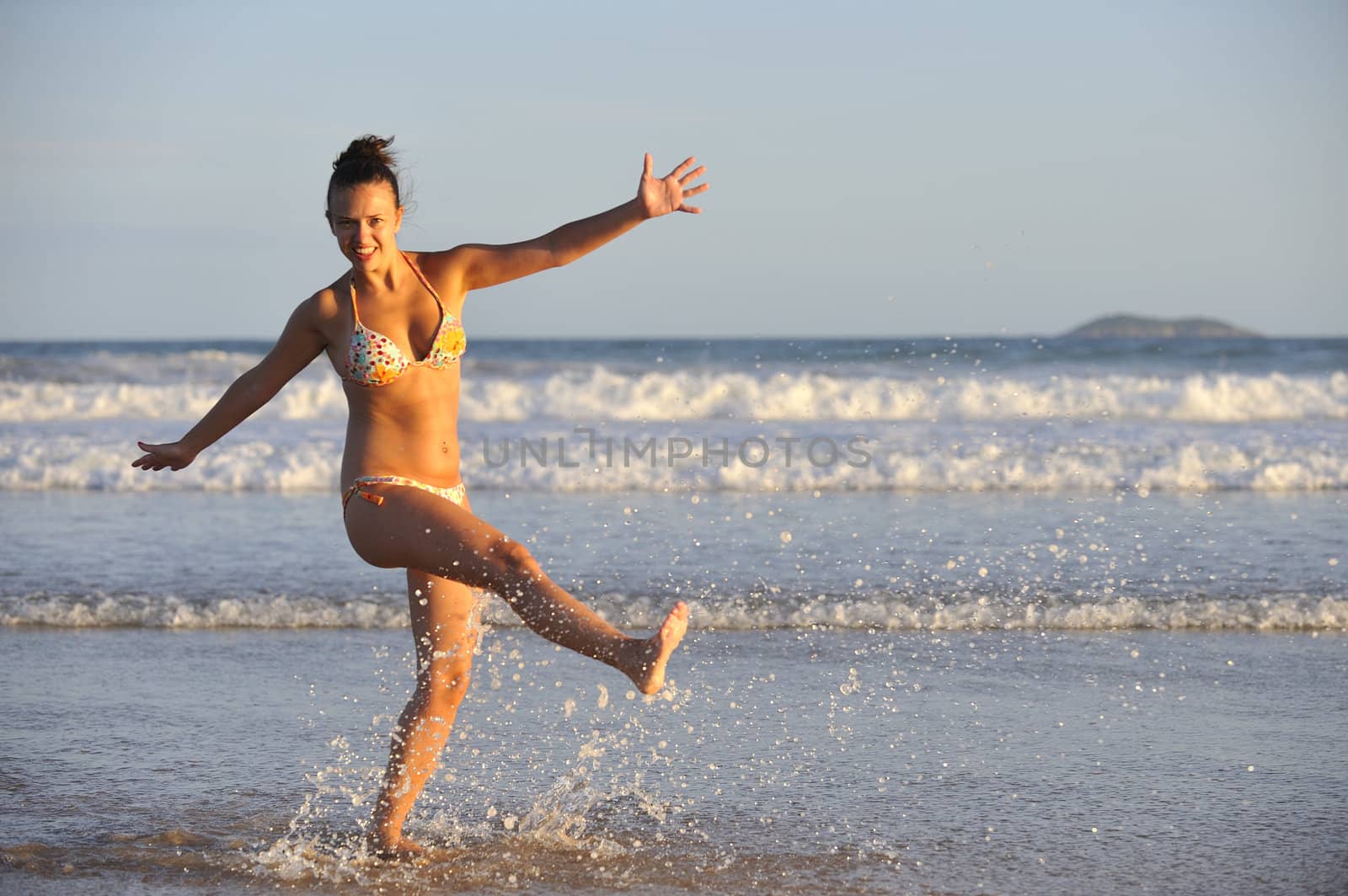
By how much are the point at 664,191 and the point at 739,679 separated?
2.74m

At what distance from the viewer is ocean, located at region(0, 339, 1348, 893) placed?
3.90 meters

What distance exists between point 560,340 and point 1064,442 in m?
33.1

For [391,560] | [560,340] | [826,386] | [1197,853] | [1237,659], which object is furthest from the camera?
[560,340]

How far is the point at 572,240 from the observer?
3.73m

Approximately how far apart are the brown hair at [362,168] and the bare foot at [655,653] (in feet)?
4.76

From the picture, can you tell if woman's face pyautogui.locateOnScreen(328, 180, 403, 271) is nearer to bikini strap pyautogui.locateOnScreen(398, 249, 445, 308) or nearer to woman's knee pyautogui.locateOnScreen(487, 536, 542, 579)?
bikini strap pyautogui.locateOnScreen(398, 249, 445, 308)

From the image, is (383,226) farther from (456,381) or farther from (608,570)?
(608,570)

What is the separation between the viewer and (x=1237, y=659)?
600 centimetres

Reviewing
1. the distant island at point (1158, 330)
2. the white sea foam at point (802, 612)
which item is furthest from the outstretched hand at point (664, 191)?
the distant island at point (1158, 330)

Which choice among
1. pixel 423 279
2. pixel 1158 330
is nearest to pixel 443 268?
pixel 423 279

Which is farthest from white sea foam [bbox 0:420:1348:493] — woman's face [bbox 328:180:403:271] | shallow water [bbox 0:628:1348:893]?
woman's face [bbox 328:180:403:271]

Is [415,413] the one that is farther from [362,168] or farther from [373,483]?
[362,168]

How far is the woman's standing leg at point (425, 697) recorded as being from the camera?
388 centimetres

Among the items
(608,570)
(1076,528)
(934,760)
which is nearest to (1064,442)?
(1076,528)
